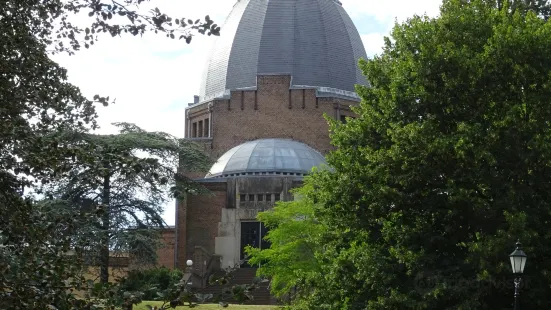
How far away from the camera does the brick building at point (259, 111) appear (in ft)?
181

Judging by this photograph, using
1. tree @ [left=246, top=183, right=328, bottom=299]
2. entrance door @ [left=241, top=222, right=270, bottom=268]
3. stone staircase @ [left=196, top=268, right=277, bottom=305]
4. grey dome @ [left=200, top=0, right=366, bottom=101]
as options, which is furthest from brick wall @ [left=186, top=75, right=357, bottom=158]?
tree @ [left=246, top=183, right=328, bottom=299]

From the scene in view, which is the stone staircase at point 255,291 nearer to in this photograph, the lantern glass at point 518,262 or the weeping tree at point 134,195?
the weeping tree at point 134,195

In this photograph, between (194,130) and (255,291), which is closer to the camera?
(255,291)

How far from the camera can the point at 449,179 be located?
22438 millimetres

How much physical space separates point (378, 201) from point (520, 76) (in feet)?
15.5

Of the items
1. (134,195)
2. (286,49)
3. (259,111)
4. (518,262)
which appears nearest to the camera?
(518,262)

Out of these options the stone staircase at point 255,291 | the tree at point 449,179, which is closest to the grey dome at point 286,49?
the stone staircase at point 255,291

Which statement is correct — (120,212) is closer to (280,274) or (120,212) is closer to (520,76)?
(280,274)

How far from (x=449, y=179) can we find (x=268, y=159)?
1397 inches

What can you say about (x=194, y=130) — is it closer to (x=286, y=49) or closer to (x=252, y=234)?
(x=286, y=49)

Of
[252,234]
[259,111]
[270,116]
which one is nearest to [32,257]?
[252,234]

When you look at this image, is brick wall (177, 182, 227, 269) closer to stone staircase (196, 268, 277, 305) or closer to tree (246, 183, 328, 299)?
stone staircase (196, 268, 277, 305)

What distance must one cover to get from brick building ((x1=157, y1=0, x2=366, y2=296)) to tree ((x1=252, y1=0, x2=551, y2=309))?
89.3ft

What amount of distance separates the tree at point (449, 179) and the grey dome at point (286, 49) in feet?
131
